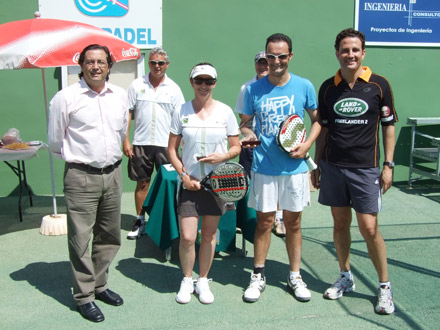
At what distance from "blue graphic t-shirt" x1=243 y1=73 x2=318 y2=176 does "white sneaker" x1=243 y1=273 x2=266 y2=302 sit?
84cm

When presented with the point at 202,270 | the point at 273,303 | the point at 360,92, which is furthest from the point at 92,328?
the point at 360,92

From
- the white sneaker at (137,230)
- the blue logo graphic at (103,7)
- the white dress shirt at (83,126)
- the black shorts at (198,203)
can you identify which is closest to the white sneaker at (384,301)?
the black shorts at (198,203)

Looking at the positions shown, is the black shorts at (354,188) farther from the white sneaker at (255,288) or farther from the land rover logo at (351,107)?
the white sneaker at (255,288)

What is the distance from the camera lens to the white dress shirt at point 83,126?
347 centimetres

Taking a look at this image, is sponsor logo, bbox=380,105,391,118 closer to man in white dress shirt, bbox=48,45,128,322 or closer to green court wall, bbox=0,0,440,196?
man in white dress shirt, bbox=48,45,128,322

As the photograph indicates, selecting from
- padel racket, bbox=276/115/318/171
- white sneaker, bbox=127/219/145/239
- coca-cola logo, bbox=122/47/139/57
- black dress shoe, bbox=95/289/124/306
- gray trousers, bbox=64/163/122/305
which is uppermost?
coca-cola logo, bbox=122/47/139/57

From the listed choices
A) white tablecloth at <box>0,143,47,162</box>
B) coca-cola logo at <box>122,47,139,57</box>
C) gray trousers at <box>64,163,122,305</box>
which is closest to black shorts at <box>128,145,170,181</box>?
coca-cola logo at <box>122,47,139,57</box>

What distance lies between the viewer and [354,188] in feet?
12.1

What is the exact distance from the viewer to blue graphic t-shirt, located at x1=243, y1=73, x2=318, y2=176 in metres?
3.75

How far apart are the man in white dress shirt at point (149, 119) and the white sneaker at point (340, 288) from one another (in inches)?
84.0

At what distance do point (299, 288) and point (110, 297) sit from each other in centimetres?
140

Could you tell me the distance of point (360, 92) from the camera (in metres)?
3.60

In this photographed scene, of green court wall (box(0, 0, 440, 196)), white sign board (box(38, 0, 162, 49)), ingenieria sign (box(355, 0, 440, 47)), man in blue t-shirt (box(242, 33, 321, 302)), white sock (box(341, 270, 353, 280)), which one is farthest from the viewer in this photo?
ingenieria sign (box(355, 0, 440, 47))

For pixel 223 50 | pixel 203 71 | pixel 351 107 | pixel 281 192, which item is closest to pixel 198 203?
pixel 281 192
